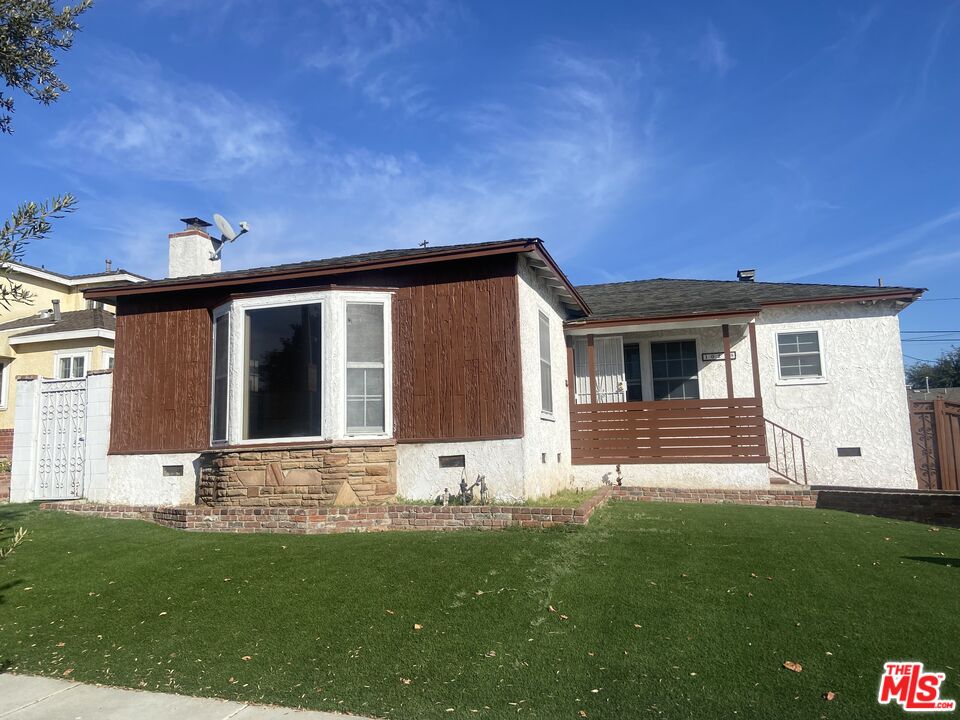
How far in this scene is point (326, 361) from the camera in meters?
10.5

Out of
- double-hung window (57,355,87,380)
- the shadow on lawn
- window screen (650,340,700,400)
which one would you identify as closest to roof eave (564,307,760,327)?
window screen (650,340,700,400)

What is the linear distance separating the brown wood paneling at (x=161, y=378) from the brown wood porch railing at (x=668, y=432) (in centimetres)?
707

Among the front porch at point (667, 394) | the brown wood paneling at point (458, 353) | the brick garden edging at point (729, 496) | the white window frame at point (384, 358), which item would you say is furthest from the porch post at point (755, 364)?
the white window frame at point (384, 358)

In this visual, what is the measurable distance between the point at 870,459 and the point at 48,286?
30463 millimetres

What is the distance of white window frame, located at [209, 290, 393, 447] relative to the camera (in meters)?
10.4

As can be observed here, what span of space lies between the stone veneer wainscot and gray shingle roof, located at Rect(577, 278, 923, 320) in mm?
5894

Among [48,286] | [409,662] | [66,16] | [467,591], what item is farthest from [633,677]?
[48,286]

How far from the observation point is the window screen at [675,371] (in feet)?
49.1

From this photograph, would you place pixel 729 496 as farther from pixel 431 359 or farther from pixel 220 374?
pixel 220 374

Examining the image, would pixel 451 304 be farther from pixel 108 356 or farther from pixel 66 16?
pixel 108 356

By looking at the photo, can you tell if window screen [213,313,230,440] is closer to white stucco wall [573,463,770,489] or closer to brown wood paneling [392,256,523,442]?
brown wood paneling [392,256,523,442]

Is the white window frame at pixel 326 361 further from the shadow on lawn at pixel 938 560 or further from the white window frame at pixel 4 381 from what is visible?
the white window frame at pixel 4 381

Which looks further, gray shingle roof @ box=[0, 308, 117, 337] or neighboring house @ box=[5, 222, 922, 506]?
gray shingle roof @ box=[0, 308, 117, 337]

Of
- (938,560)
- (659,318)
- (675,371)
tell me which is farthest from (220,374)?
(938,560)
